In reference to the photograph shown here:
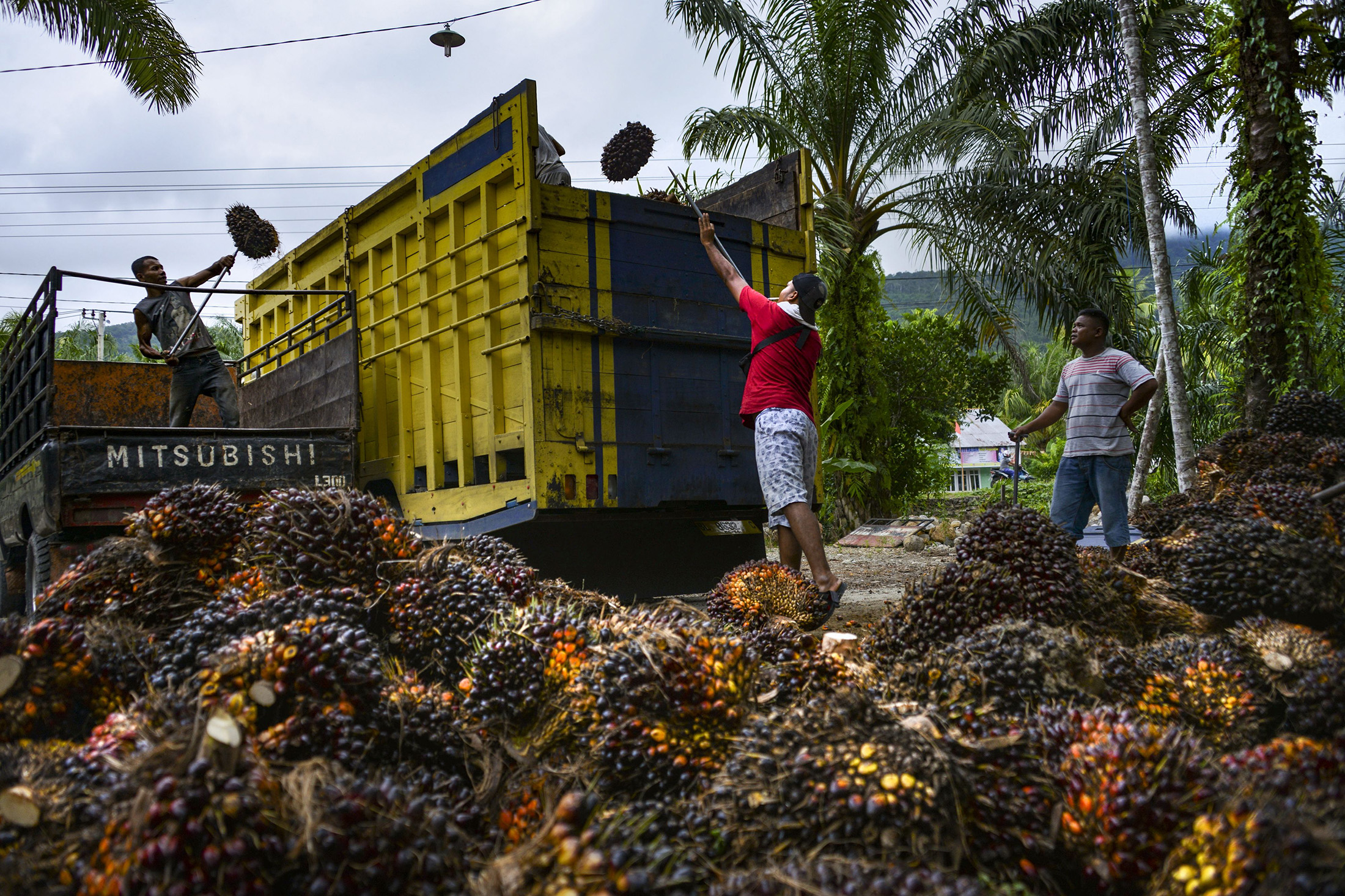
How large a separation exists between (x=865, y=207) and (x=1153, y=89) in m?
4.64

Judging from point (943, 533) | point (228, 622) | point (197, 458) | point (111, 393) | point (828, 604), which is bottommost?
point (943, 533)

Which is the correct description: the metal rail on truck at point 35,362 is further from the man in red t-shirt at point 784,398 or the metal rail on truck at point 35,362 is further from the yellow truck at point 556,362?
the man in red t-shirt at point 784,398

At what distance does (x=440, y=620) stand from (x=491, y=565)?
39 cm

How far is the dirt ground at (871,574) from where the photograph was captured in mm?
6184

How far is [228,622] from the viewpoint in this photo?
194 centimetres

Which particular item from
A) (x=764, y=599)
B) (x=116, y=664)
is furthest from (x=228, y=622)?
(x=764, y=599)

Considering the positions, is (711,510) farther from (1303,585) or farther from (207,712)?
(207,712)

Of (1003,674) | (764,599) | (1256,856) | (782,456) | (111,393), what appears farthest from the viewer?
(111,393)

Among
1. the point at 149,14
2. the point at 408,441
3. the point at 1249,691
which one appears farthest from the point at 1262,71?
the point at 149,14

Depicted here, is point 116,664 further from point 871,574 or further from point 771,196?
point 871,574

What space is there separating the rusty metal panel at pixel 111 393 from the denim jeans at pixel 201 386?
1219mm

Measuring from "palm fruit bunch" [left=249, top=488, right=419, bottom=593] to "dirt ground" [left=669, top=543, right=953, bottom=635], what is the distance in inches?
70.1

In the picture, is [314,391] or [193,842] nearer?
[193,842]

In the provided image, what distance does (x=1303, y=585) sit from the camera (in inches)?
99.7
